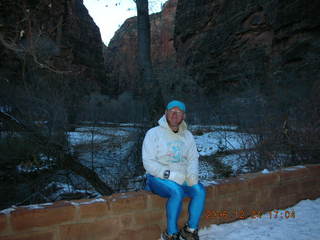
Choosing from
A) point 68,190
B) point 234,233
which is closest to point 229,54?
point 68,190

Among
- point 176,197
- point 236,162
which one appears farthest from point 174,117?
point 236,162

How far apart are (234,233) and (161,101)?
14.3ft

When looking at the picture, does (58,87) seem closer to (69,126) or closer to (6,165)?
(69,126)

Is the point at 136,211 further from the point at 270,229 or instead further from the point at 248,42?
the point at 248,42

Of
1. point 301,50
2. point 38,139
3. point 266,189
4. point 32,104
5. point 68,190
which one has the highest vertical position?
point 301,50

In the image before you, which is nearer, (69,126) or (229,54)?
(69,126)

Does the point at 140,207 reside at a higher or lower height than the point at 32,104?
lower

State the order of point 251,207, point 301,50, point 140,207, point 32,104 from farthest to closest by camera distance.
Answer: point 301,50
point 32,104
point 251,207
point 140,207

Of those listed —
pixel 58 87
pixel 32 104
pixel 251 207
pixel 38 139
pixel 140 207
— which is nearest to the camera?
pixel 140 207

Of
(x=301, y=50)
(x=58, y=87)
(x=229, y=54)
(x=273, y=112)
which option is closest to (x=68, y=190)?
(x=58, y=87)

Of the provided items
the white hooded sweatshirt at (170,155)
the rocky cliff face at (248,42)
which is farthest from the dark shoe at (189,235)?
the rocky cliff face at (248,42)

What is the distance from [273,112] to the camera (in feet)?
23.6

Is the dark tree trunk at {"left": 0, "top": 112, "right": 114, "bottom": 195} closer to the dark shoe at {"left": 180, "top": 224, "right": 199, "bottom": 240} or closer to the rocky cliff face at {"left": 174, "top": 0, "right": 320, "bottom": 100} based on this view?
the dark shoe at {"left": 180, "top": 224, "right": 199, "bottom": 240}

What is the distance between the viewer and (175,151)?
278 centimetres
